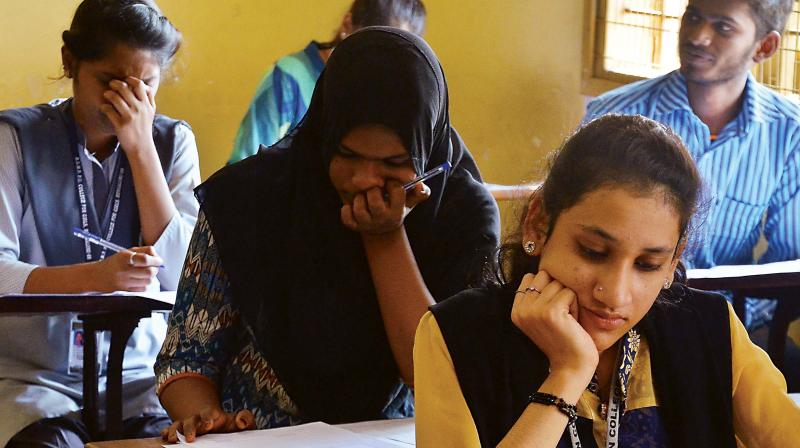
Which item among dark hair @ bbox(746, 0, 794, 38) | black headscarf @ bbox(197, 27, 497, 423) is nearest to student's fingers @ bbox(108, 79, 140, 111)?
black headscarf @ bbox(197, 27, 497, 423)

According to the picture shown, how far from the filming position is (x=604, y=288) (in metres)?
1.25

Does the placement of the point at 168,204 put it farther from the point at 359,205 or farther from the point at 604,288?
the point at 604,288

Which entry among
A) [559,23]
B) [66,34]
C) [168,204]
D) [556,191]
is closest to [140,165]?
[168,204]

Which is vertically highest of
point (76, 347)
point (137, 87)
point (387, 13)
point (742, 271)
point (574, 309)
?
point (387, 13)

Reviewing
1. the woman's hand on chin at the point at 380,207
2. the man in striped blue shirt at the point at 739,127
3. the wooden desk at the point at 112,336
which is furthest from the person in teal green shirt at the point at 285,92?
the woman's hand on chin at the point at 380,207

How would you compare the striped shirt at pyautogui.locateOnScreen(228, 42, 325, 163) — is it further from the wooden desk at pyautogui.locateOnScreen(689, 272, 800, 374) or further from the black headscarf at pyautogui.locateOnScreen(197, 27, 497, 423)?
the black headscarf at pyautogui.locateOnScreen(197, 27, 497, 423)

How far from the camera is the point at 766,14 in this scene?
3.52 metres

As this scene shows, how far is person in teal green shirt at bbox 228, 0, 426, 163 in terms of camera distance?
4.11 meters

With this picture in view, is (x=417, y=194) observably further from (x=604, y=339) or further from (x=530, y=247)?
(x=604, y=339)

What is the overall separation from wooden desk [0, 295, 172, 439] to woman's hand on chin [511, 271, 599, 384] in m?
1.10

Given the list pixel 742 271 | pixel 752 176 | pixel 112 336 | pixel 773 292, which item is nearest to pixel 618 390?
pixel 112 336

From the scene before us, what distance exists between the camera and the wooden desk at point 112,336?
221 centimetres

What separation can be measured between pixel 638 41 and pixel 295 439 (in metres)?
3.26

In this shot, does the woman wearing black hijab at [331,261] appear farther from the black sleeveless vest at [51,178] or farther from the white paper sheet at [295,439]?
the black sleeveless vest at [51,178]
